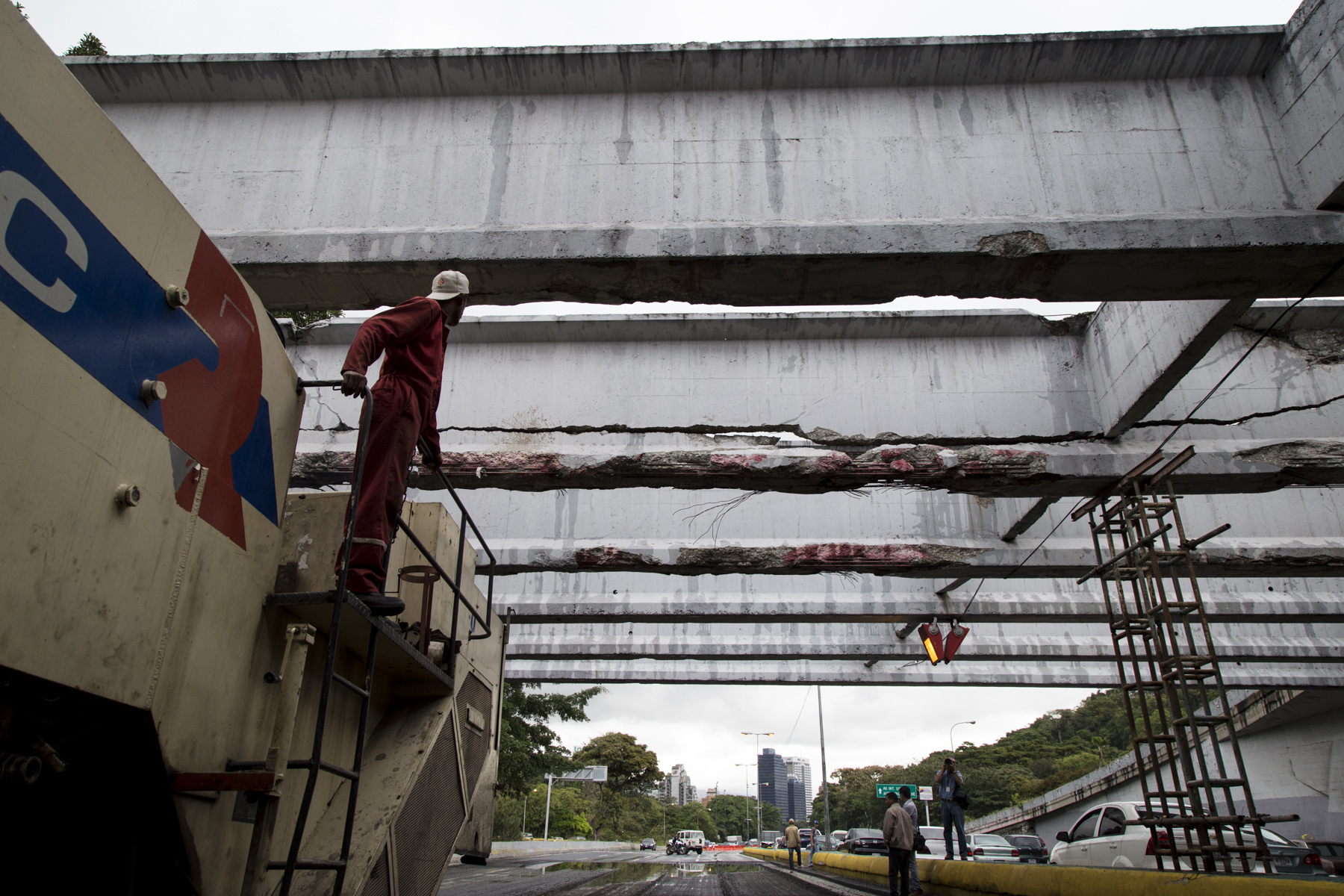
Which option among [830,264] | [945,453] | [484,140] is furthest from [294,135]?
[945,453]

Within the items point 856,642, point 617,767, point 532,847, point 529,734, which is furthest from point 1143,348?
point 617,767

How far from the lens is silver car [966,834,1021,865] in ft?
49.1

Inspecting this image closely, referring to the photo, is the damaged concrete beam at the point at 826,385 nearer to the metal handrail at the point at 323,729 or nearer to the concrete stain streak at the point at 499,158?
the concrete stain streak at the point at 499,158

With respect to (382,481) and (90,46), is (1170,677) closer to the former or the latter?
(382,481)

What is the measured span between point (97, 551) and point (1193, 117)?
22.2 feet

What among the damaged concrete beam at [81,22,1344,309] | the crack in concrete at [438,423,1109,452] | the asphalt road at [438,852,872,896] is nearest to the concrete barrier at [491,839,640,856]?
the asphalt road at [438,852,872,896]

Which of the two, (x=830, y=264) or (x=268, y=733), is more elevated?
(x=830, y=264)

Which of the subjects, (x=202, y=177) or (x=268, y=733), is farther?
(x=202, y=177)

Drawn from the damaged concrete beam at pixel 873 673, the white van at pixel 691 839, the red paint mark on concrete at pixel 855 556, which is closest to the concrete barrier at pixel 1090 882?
the red paint mark on concrete at pixel 855 556

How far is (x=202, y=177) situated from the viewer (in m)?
5.58

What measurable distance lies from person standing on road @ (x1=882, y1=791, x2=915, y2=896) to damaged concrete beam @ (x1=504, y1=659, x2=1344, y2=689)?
8.82 metres

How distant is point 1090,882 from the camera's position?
5.65 metres

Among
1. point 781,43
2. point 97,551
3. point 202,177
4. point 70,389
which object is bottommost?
point 97,551

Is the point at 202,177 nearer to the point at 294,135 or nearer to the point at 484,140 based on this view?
the point at 294,135
